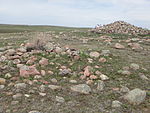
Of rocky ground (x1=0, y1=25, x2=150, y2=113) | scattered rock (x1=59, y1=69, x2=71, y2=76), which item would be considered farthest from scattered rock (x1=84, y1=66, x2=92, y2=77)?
scattered rock (x1=59, y1=69, x2=71, y2=76)

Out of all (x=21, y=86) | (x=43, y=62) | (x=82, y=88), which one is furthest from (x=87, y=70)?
(x=21, y=86)

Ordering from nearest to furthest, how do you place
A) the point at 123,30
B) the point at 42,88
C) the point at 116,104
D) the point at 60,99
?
the point at 116,104 < the point at 60,99 < the point at 42,88 < the point at 123,30

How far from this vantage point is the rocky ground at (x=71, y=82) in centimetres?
460

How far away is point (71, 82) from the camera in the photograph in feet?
19.2

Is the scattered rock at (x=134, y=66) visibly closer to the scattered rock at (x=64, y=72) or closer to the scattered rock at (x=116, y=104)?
the scattered rock at (x=64, y=72)

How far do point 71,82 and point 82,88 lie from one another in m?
0.60

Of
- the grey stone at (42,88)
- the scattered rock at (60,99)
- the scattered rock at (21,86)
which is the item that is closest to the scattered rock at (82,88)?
the scattered rock at (60,99)

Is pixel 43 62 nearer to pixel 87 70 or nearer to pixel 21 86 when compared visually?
pixel 87 70

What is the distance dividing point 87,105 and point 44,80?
1.71 metres

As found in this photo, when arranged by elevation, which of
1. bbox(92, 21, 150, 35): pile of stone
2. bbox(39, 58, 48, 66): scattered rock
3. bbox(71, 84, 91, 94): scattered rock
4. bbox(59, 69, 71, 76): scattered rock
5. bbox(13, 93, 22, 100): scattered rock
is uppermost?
bbox(92, 21, 150, 35): pile of stone

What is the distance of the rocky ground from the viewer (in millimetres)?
4602

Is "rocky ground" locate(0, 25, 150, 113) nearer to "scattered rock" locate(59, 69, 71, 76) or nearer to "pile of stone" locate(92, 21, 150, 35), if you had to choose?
"scattered rock" locate(59, 69, 71, 76)

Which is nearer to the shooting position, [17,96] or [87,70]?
[17,96]

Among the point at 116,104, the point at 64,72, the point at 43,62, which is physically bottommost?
the point at 116,104
